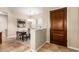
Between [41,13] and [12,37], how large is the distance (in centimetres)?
81

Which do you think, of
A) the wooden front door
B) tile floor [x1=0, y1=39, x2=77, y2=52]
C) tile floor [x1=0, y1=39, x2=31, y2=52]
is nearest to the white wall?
the wooden front door

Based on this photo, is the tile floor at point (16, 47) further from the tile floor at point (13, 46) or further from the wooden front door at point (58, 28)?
the wooden front door at point (58, 28)

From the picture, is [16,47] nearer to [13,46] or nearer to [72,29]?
[13,46]

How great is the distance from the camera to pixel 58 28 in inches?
73.0

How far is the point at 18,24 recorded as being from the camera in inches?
63.6

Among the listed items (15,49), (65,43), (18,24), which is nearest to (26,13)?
(18,24)

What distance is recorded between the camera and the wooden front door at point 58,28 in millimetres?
1779

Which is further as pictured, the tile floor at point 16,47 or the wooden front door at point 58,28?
the wooden front door at point 58,28

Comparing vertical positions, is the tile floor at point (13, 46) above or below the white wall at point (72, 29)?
below

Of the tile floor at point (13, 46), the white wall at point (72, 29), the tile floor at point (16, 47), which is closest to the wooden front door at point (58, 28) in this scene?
the white wall at point (72, 29)

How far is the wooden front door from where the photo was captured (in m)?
1.78

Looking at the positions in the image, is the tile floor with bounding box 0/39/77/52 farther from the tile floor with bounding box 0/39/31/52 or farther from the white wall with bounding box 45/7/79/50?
the white wall with bounding box 45/7/79/50
